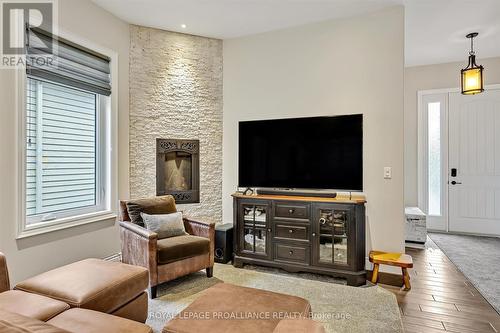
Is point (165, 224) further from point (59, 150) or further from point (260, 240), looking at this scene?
point (59, 150)

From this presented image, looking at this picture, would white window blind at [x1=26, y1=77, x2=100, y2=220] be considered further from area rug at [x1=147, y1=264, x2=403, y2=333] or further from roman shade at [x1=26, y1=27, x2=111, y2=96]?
area rug at [x1=147, y1=264, x2=403, y2=333]

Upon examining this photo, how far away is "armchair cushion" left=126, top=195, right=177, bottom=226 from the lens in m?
3.13

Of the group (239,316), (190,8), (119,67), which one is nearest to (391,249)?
(239,316)

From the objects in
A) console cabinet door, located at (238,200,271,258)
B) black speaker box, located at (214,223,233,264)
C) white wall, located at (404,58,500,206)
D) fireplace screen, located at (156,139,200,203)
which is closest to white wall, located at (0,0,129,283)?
fireplace screen, located at (156,139,200,203)

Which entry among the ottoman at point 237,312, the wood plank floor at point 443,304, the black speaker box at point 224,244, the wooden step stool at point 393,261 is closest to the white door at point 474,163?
the wood plank floor at point 443,304

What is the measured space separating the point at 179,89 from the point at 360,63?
7.43 ft

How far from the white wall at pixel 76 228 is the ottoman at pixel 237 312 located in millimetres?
1893

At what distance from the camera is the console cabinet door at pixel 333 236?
3078 millimetres

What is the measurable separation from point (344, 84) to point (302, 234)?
5.85ft

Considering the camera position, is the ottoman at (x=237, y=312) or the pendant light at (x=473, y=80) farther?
the pendant light at (x=473, y=80)

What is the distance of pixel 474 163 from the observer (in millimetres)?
5148

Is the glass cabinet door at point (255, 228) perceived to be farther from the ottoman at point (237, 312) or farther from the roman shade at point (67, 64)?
the roman shade at point (67, 64)

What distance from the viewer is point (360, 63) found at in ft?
11.4

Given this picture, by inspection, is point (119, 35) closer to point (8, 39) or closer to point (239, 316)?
point (8, 39)
